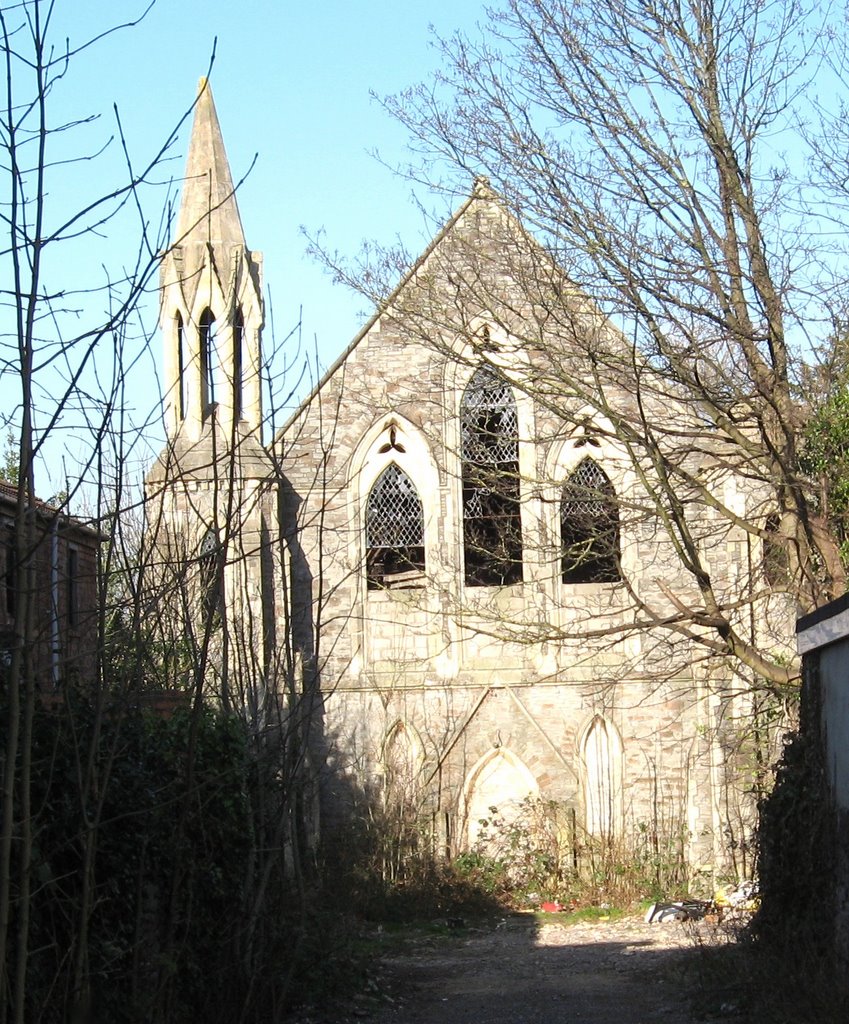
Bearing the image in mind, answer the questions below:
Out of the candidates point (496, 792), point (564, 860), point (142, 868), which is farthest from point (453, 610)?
point (142, 868)

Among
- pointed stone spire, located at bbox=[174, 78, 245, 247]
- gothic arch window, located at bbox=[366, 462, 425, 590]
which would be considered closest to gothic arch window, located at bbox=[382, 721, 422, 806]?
gothic arch window, located at bbox=[366, 462, 425, 590]

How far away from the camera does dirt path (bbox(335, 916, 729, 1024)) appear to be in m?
11.0

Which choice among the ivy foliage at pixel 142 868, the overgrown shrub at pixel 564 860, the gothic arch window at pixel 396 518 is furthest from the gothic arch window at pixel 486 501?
the ivy foliage at pixel 142 868

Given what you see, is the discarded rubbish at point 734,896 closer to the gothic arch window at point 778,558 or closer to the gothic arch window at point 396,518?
the gothic arch window at point 778,558

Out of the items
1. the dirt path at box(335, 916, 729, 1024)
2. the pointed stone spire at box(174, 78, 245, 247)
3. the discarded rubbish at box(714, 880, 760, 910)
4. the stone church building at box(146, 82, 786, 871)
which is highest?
the pointed stone spire at box(174, 78, 245, 247)

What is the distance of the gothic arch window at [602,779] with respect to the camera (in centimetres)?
2002

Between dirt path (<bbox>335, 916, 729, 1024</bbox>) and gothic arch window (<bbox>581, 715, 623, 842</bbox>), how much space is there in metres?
2.50

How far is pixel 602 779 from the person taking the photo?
20.2 metres

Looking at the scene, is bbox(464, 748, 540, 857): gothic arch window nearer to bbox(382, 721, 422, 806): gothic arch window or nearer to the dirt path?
bbox(382, 721, 422, 806): gothic arch window

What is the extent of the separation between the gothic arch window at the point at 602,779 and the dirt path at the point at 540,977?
250 cm

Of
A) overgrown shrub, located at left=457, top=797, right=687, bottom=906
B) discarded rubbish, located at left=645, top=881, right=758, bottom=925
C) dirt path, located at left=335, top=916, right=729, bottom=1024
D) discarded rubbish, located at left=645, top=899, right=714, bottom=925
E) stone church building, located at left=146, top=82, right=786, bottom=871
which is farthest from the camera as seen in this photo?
stone church building, located at left=146, top=82, right=786, bottom=871

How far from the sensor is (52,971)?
6.84 metres

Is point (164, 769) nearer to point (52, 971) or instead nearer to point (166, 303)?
point (52, 971)

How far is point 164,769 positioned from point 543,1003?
5.07m
